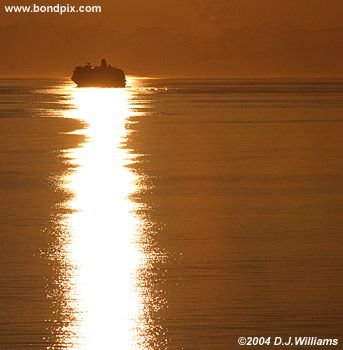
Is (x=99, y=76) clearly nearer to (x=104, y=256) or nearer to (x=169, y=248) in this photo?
(x=169, y=248)

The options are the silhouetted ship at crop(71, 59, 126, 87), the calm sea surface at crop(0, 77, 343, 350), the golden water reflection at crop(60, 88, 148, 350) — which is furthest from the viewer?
the silhouetted ship at crop(71, 59, 126, 87)

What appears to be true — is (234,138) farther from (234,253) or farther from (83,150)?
(234,253)

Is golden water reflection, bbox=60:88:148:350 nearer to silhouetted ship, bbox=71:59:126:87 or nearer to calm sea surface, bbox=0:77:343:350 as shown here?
calm sea surface, bbox=0:77:343:350

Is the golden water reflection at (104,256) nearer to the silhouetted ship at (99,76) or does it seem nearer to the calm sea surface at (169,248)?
the calm sea surface at (169,248)

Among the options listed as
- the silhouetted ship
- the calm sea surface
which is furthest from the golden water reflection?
the silhouetted ship

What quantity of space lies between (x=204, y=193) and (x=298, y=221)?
350 cm

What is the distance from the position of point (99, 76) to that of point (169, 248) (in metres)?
91.6

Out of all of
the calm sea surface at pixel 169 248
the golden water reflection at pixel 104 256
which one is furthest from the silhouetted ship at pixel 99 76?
the golden water reflection at pixel 104 256

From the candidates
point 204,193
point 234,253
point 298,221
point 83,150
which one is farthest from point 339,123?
point 234,253

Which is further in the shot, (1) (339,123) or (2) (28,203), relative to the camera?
(1) (339,123)

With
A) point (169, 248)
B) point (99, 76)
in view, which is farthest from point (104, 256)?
point (99, 76)

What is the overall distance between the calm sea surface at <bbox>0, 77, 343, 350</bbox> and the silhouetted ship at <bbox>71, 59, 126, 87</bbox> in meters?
77.6

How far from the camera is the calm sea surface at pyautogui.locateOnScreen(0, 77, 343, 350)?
908 centimetres

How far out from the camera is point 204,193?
1775cm
